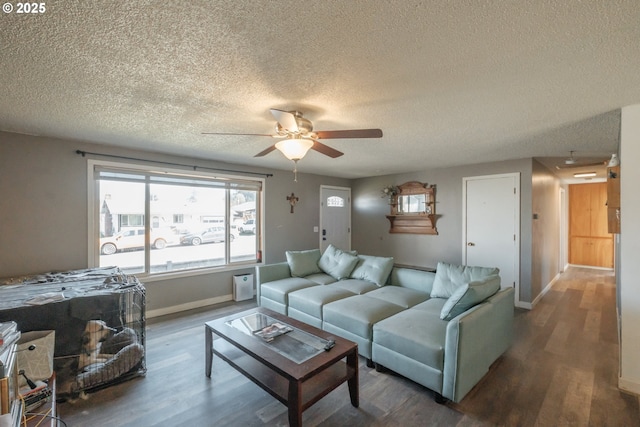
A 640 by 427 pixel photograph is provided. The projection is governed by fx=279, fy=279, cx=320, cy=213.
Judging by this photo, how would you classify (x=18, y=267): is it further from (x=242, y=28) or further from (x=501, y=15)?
(x=501, y=15)

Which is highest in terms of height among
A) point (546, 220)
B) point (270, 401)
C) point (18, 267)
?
point (546, 220)

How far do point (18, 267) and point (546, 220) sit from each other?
7705 mm

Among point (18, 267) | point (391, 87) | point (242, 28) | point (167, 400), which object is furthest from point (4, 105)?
point (391, 87)

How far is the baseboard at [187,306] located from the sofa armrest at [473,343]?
3583mm

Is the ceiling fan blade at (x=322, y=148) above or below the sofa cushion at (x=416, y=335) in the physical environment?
above

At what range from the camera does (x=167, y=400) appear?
220cm

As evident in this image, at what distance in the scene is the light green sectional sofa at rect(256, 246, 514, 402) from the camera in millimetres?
2125

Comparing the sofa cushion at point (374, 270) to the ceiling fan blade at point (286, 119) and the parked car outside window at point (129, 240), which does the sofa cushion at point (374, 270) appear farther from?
the parked car outside window at point (129, 240)

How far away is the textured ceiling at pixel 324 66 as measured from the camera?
1.25 metres

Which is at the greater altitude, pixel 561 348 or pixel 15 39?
pixel 15 39

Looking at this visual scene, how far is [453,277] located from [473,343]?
39.1 inches

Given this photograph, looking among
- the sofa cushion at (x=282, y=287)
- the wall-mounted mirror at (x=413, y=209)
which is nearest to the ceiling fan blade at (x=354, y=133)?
the sofa cushion at (x=282, y=287)

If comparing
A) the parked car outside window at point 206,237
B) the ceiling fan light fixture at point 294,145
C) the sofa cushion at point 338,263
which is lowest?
the sofa cushion at point 338,263

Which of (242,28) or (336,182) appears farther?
(336,182)
